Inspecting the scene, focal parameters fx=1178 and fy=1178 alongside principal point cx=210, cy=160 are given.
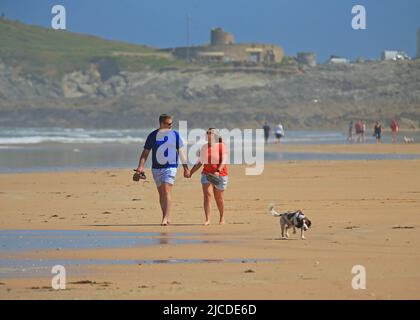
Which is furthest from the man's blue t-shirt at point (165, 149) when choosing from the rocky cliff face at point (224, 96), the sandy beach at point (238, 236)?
the rocky cliff face at point (224, 96)

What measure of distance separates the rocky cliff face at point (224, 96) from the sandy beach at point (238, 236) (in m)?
59.8

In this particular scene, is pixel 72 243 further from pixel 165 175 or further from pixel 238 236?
pixel 165 175

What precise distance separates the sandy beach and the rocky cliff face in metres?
59.8

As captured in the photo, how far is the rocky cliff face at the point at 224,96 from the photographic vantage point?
8838cm

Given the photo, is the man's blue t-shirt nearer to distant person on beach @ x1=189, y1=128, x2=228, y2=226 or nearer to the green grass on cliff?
distant person on beach @ x1=189, y1=128, x2=228, y2=226

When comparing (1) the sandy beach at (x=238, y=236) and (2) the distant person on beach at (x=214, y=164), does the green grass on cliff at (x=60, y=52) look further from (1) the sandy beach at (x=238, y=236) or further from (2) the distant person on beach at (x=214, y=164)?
(2) the distant person on beach at (x=214, y=164)

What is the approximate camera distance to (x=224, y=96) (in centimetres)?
10944

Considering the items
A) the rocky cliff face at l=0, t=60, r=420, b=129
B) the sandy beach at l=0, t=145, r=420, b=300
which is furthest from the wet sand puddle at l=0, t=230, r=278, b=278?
the rocky cliff face at l=0, t=60, r=420, b=129

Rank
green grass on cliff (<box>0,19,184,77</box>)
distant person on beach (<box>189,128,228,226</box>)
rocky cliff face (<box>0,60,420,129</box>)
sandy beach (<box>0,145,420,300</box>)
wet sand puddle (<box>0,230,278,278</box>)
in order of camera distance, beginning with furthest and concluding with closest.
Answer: green grass on cliff (<box>0,19,184,77</box>), rocky cliff face (<box>0,60,420,129</box>), distant person on beach (<box>189,128,228,226</box>), wet sand puddle (<box>0,230,278,278</box>), sandy beach (<box>0,145,420,300</box>)

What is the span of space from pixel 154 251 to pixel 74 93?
392 ft

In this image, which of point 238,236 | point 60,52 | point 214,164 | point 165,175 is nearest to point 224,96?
point 60,52

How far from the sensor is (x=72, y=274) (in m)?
10.5

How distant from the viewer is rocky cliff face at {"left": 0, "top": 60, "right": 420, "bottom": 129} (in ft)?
290
